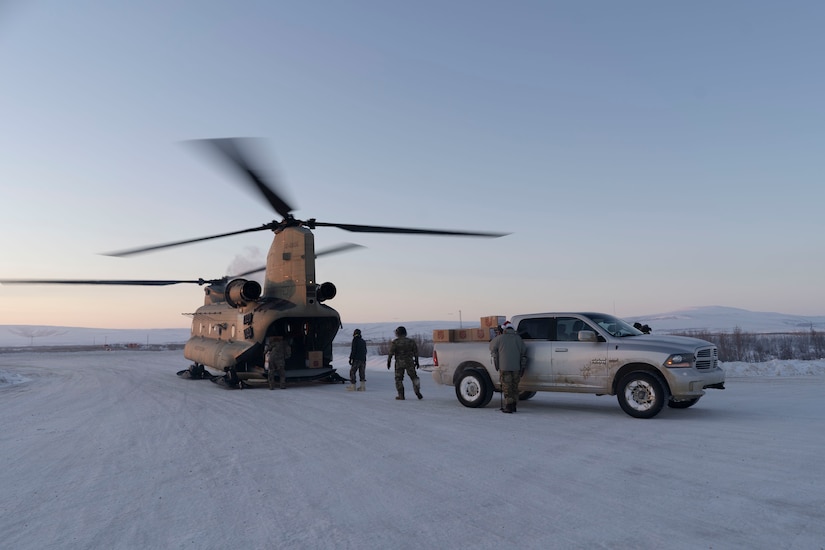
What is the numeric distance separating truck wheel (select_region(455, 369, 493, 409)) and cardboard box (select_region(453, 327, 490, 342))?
0.69 metres

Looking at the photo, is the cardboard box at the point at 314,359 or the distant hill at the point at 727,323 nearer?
the cardboard box at the point at 314,359

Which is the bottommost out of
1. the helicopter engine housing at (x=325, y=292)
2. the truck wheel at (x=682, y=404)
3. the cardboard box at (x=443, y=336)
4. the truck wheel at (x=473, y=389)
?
the truck wheel at (x=682, y=404)

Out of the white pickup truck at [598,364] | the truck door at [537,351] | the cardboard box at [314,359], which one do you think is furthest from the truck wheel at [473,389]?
the cardboard box at [314,359]

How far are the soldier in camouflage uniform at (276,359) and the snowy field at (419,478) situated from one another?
5.48 m

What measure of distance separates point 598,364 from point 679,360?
1.38m

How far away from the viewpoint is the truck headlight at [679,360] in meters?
9.26

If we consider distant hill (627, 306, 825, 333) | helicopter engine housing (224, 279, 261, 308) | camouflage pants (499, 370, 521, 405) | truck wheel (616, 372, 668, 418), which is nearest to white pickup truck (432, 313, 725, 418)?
truck wheel (616, 372, 668, 418)

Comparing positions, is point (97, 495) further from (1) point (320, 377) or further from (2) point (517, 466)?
(1) point (320, 377)

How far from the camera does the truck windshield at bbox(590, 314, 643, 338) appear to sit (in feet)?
33.9

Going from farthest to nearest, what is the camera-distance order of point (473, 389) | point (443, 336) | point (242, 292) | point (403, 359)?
point (242, 292) < point (403, 359) < point (443, 336) < point (473, 389)

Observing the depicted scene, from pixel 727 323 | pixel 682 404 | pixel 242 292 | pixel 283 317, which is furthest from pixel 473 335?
pixel 727 323

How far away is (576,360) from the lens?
33.7ft

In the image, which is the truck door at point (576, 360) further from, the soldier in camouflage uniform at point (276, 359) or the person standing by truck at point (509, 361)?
the soldier in camouflage uniform at point (276, 359)

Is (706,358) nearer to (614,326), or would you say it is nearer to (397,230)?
(614,326)
